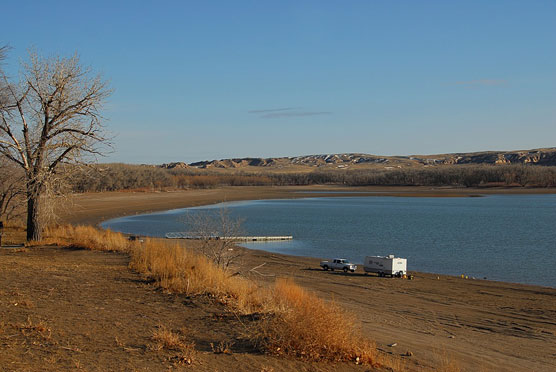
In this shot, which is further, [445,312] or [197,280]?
[445,312]

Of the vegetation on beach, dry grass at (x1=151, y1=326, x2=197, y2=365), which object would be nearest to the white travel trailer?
dry grass at (x1=151, y1=326, x2=197, y2=365)

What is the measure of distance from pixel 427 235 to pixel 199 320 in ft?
119

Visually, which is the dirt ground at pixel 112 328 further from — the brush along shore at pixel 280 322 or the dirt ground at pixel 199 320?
the brush along shore at pixel 280 322

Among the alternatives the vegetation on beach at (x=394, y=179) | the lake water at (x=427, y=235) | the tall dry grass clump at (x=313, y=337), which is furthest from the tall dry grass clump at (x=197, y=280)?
the vegetation on beach at (x=394, y=179)

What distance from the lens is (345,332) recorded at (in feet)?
27.3

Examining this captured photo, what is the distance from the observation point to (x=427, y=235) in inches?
1694

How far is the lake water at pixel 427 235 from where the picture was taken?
2931 cm

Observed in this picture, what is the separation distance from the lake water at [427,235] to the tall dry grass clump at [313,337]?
16.3 m

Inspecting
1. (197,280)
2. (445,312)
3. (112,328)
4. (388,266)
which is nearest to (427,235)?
(388,266)

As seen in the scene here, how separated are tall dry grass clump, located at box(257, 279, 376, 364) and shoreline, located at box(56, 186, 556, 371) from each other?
129cm

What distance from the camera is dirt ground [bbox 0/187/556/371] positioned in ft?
24.2

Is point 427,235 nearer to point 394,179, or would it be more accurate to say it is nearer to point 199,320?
point 199,320

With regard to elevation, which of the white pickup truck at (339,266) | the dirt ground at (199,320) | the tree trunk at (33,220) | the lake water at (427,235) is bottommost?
the lake water at (427,235)

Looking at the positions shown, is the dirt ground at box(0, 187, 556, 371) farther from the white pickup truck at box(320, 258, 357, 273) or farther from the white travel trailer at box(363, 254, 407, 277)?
the white pickup truck at box(320, 258, 357, 273)
